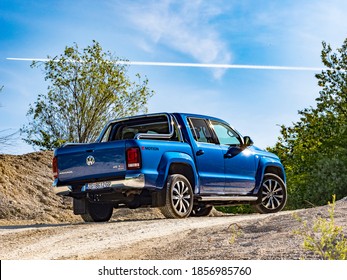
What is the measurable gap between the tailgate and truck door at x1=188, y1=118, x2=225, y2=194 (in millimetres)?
1873

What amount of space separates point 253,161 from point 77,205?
3909 mm

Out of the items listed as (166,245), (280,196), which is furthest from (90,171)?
(280,196)

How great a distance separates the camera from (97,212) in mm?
13898

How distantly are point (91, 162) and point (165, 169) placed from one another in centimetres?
135

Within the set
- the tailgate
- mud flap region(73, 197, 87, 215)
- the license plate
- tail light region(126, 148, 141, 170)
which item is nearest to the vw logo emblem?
the tailgate

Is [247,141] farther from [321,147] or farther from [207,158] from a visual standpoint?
[321,147]

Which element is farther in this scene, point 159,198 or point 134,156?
point 159,198

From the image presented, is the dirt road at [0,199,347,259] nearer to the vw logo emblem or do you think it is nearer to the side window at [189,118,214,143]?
the vw logo emblem

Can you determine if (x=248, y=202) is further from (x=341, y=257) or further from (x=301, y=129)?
(x=301, y=129)

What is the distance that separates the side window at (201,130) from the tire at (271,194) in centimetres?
200

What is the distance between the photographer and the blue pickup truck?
1188cm

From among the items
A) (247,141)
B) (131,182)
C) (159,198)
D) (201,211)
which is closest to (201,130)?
(247,141)

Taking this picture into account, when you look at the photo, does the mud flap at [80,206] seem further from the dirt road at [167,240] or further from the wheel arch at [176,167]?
the wheel arch at [176,167]

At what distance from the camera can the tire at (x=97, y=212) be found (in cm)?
1372
